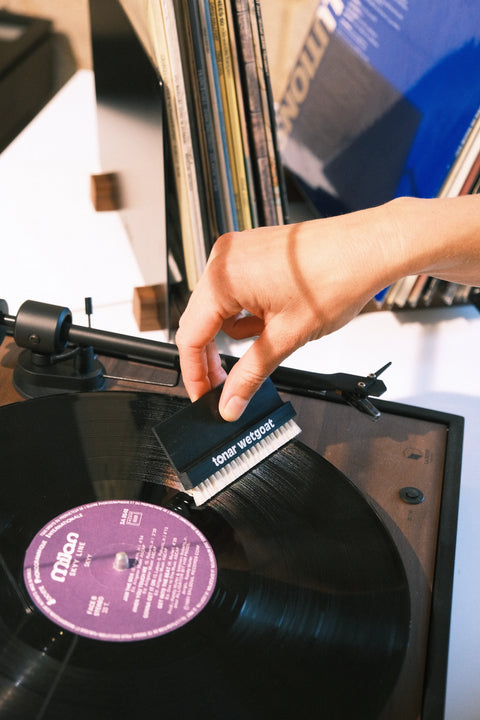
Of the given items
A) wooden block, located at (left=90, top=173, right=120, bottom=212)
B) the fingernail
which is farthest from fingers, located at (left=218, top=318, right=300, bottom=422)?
wooden block, located at (left=90, top=173, right=120, bottom=212)

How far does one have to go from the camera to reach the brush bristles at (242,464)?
817 millimetres

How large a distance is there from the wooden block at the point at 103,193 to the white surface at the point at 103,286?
2 cm

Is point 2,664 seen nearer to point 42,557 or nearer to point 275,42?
point 42,557

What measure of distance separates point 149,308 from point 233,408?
27.5 inches

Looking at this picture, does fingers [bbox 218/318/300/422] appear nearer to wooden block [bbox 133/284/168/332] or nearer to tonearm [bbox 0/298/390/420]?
tonearm [bbox 0/298/390/420]

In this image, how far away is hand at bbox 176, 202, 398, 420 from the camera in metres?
0.76

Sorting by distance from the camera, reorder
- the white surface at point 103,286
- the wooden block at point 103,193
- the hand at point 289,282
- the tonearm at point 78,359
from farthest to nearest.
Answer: the wooden block at point 103,193 → the white surface at point 103,286 → the tonearm at point 78,359 → the hand at point 289,282

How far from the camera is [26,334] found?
978 mm

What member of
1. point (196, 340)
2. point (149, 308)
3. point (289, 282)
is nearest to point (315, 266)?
point (289, 282)

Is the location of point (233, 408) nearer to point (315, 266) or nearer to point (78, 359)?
point (315, 266)

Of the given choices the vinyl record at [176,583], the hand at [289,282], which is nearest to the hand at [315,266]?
the hand at [289,282]

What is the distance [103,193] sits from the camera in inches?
71.2

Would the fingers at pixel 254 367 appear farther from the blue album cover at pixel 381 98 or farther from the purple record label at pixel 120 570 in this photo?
the blue album cover at pixel 381 98

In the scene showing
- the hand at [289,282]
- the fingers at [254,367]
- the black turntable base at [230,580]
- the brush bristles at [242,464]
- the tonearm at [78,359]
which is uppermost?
the hand at [289,282]
